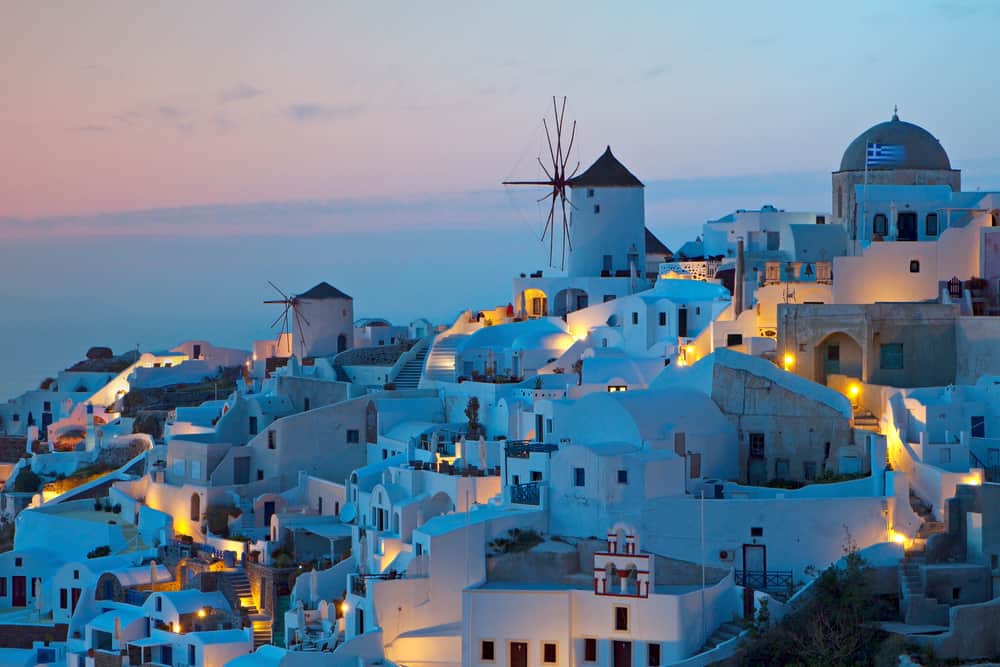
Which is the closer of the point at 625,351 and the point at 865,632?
the point at 865,632

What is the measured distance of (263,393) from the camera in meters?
52.5

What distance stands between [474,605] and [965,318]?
1323 cm

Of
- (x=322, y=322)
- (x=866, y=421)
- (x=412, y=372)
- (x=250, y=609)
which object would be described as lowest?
(x=250, y=609)

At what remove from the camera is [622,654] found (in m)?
34.9

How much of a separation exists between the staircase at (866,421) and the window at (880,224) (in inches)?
312

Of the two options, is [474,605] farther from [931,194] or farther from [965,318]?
[931,194]

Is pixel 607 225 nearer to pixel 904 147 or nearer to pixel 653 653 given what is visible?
pixel 904 147

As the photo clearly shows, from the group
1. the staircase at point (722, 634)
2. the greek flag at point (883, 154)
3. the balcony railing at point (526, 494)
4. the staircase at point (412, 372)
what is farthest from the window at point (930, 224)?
the staircase at point (722, 634)

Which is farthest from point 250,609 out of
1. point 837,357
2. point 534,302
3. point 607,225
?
point 607,225

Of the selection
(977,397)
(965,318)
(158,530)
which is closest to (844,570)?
(977,397)

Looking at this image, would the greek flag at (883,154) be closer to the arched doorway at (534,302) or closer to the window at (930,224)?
the window at (930,224)

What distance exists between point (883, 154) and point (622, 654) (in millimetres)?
18891

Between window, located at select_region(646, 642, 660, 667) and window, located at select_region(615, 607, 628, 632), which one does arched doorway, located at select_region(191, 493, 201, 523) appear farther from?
window, located at select_region(646, 642, 660, 667)

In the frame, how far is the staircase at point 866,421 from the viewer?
39.1 meters
